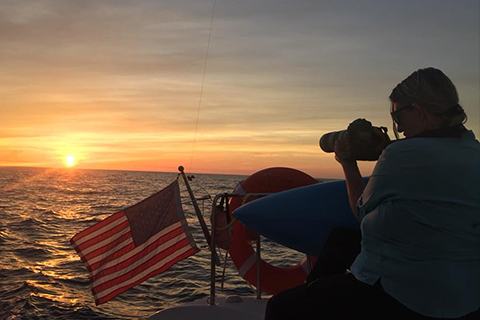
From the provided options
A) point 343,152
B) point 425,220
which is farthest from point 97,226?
point 425,220

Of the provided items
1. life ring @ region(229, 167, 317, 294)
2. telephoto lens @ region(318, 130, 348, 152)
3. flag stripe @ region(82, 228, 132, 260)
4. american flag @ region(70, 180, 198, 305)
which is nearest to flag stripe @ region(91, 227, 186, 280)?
american flag @ region(70, 180, 198, 305)

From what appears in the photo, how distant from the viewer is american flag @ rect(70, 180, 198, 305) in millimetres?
4664

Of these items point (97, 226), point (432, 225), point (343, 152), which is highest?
point (343, 152)

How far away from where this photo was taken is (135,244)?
16.0 ft

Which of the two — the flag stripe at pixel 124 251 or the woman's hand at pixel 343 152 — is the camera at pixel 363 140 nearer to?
the woman's hand at pixel 343 152

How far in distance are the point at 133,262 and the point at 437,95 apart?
386 cm

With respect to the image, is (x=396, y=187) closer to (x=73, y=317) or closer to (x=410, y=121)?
(x=410, y=121)

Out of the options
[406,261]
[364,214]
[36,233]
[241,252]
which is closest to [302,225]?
[364,214]

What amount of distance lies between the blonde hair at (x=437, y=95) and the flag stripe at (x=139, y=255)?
3.36 meters

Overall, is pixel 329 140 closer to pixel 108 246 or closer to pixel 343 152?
pixel 343 152

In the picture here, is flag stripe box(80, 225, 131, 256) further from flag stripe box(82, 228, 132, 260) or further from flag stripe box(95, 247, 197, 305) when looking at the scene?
flag stripe box(95, 247, 197, 305)

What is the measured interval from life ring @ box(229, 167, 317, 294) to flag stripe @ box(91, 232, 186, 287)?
2.32 ft

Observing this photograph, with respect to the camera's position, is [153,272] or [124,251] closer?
[153,272]

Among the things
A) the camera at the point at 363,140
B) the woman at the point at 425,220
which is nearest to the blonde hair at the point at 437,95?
the woman at the point at 425,220
